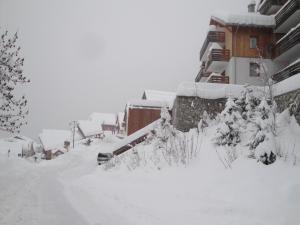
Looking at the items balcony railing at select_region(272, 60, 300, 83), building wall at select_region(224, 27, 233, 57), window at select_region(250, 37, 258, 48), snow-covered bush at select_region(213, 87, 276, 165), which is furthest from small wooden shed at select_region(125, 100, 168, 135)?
snow-covered bush at select_region(213, 87, 276, 165)

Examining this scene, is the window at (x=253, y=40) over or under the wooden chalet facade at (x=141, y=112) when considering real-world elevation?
over

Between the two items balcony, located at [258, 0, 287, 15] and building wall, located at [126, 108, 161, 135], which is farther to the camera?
building wall, located at [126, 108, 161, 135]

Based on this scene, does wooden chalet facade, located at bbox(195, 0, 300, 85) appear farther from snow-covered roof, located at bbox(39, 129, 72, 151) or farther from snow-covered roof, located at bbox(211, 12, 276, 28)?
snow-covered roof, located at bbox(39, 129, 72, 151)

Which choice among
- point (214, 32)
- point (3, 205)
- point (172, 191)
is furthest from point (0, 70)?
point (214, 32)

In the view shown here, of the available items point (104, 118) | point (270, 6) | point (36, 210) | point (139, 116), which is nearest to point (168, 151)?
point (36, 210)

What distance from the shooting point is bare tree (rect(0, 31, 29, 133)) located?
540 inches

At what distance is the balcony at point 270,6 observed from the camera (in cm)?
2441

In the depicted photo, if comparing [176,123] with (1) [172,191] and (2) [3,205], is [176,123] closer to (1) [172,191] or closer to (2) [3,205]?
(1) [172,191]

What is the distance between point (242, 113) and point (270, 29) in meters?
16.9

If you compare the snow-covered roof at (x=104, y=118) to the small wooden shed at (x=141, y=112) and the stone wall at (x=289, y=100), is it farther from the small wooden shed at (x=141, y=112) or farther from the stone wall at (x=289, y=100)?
the stone wall at (x=289, y=100)

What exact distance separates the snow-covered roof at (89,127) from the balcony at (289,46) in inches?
2423

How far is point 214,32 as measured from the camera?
26812 millimetres

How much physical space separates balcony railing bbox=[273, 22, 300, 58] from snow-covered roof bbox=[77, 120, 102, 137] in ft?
202

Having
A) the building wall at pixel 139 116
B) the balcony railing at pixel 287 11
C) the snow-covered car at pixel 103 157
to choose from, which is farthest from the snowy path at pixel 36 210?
the balcony railing at pixel 287 11
